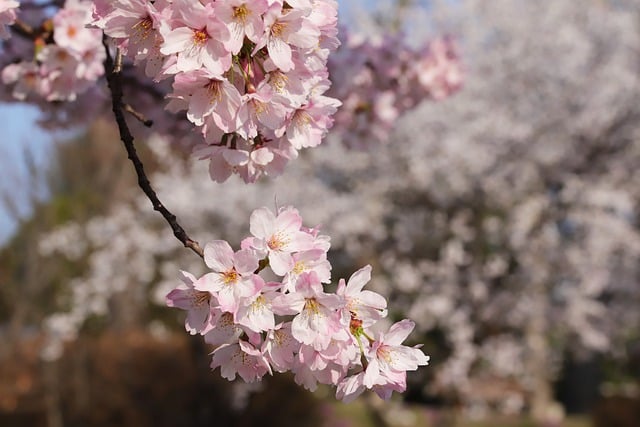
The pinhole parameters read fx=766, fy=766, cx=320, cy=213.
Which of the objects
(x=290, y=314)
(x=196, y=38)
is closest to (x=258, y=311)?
(x=290, y=314)

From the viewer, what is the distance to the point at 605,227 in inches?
347

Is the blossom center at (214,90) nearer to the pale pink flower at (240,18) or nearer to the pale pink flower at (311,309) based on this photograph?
the pale pink flower at (240,18)

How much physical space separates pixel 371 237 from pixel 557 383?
28.8ft

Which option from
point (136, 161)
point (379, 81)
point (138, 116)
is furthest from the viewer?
point (379, 81)

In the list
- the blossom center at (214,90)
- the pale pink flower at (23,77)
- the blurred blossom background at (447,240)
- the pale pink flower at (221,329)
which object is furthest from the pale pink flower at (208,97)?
the blurred blossom background at (447,240)

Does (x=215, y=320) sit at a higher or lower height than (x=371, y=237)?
higher

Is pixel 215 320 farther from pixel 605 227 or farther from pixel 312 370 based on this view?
pixel 605 227

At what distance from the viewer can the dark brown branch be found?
134cm

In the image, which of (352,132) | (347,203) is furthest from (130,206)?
(352,132)

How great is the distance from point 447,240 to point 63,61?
25.4 feet

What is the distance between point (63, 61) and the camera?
2.43m

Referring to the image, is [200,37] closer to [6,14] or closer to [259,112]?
[259,112]

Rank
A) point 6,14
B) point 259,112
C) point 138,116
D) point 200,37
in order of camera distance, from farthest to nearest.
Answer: point 138,116 < point 6,14 < point 259,112 < point 200,37

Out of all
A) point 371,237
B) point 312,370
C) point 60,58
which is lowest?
point 371,237
